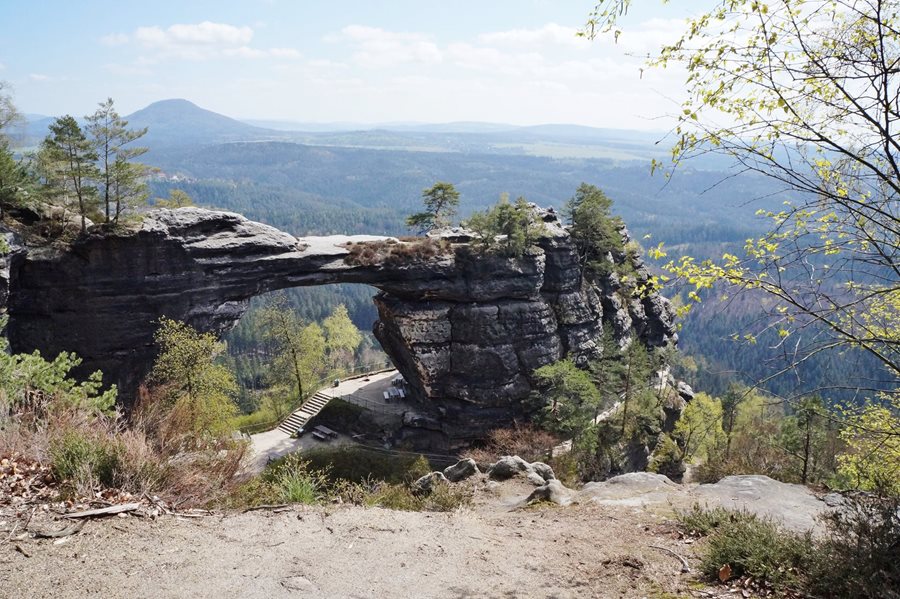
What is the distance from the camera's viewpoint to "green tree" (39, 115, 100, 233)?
87.3 feet

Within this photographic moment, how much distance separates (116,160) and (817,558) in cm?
3330

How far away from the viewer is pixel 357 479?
28.8m

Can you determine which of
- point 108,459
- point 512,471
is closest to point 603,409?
point 512,471

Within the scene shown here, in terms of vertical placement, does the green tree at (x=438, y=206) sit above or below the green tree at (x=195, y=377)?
above

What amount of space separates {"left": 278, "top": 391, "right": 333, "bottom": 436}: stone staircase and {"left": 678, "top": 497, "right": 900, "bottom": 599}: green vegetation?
32.9 metres

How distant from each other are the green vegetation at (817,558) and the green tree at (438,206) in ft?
129

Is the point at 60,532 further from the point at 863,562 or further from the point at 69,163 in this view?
the point at 69,163

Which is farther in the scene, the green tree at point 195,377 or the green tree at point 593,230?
the green tree at point 593,230

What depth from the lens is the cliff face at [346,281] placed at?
29344 millimetres

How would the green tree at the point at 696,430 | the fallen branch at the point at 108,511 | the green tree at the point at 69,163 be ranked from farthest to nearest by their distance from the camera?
the green tree at the point at 696,430, the green tree at the point at 69,163, the fallen branch at the point at 108,511

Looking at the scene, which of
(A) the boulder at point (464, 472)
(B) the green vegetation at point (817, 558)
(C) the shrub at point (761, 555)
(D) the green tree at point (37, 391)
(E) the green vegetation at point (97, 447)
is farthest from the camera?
(A) the boulder at point (464, 472)

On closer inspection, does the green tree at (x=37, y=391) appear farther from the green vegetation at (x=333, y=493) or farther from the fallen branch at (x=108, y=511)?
the green vegetation at (x=333, y=493)

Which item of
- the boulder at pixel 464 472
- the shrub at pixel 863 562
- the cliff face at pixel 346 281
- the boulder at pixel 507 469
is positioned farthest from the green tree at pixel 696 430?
the shrub at pixel 863 562

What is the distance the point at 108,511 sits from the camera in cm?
757
